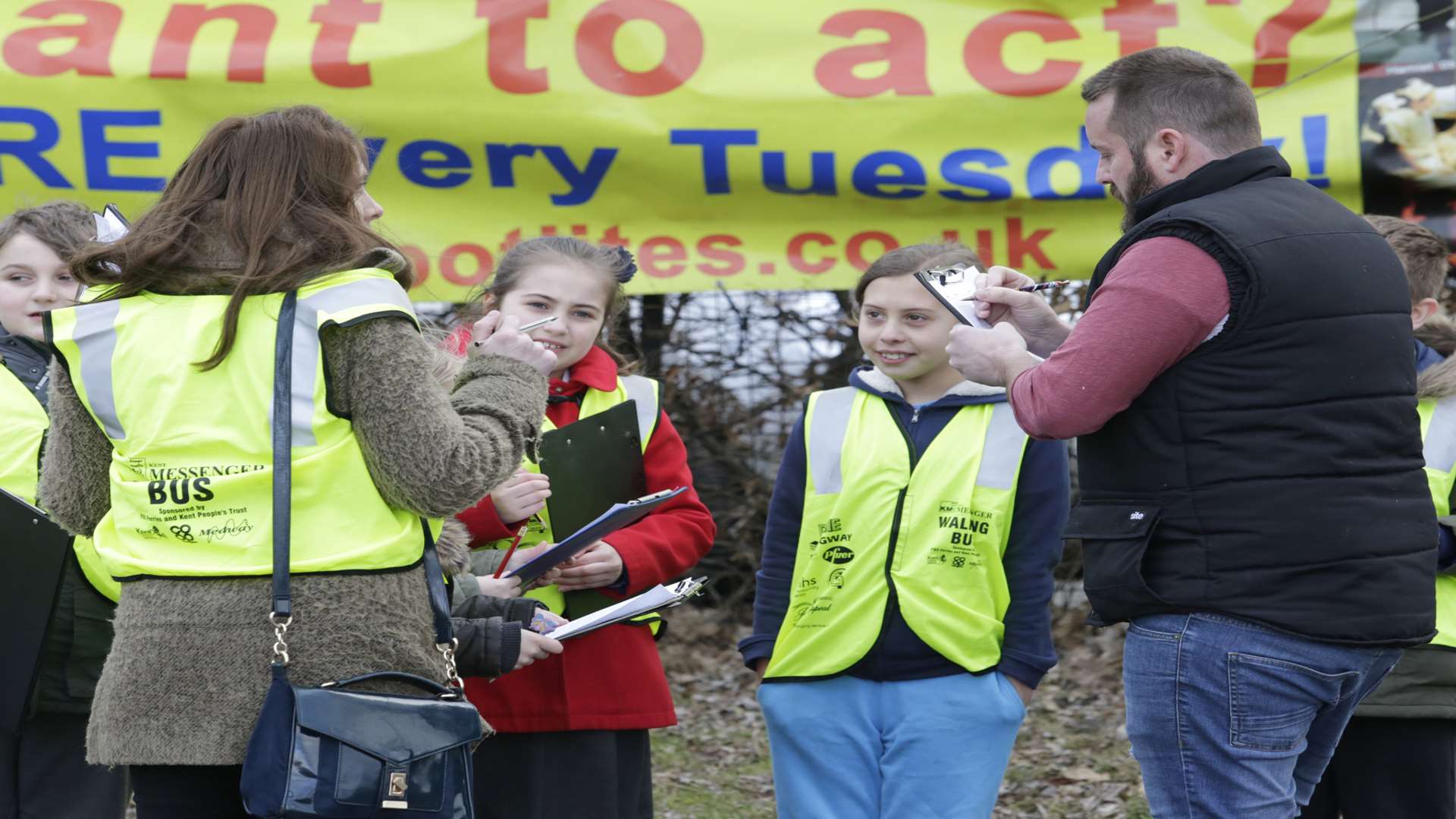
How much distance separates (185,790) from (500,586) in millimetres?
881

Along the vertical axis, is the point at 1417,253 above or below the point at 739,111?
below

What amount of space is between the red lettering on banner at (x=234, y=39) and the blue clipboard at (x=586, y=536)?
122 inches

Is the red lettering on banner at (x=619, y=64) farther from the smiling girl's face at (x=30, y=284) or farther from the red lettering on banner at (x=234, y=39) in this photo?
the smiling girl's face at (x=30, y=284)

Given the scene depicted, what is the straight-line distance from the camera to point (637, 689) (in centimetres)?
327

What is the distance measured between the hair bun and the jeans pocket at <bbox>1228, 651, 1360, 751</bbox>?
177 centimetres

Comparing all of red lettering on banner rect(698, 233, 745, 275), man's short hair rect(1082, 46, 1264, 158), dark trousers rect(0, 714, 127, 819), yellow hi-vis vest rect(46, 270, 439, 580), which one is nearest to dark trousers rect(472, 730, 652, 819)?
dark trousers rect(0, 714, 127, 819)

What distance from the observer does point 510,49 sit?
5.46m

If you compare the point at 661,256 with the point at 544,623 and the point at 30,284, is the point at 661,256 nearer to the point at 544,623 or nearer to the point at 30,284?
the point at 30,284

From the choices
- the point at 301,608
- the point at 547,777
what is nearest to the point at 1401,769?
the point at 547,777

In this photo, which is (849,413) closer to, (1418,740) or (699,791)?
(1418,740)

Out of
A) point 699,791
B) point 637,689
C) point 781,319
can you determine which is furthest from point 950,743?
point 781,319

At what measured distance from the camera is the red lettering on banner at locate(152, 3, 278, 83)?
5.32m

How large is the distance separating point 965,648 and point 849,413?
24.5 inches

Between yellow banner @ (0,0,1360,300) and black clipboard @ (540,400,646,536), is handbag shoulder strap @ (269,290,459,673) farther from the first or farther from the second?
yellow banner @ (0,0,1360,300)
